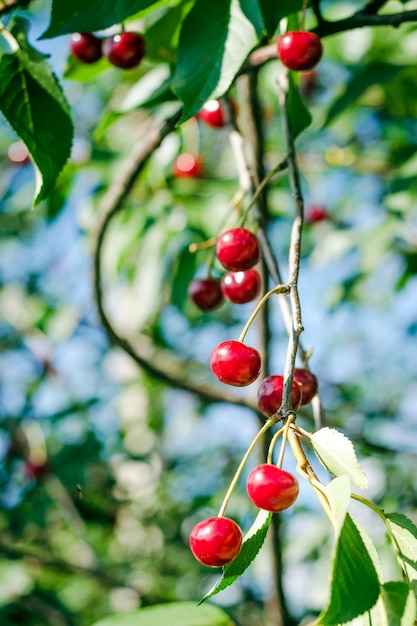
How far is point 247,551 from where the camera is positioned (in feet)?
2.82

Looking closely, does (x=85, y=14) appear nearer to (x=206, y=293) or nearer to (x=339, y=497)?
(x=206, y=293)

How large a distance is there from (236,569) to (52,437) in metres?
3.80

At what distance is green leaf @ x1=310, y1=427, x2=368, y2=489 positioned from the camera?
2.42 ft

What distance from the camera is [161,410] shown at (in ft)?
16.0

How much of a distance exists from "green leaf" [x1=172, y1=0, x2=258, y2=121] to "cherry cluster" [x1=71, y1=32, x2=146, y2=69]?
0.33 metres

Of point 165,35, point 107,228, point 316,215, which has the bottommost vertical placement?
point 316,215

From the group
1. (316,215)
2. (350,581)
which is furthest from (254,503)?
(316,215)

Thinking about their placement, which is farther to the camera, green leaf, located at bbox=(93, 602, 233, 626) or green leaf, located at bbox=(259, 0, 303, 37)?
green leaf, located at bbox=(93, 602, 233, 626)

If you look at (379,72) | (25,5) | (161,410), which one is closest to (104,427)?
(161,410)

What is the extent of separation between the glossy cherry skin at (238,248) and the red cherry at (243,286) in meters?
0.10

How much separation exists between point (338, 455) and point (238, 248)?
446 millimetres

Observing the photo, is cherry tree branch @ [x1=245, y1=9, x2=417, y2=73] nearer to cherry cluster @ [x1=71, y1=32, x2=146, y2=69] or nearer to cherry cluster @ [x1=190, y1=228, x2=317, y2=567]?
cherry cluster @ [x1=71, y1=32, x2=146, y2=69]

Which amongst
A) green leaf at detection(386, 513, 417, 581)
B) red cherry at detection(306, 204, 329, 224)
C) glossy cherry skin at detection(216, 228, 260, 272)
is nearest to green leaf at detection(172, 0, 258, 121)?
glossy cherry skin at detection(216, 228, 260, 272)

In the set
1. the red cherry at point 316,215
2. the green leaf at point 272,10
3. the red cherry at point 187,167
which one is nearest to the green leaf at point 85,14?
the green leaf at point 272,10
